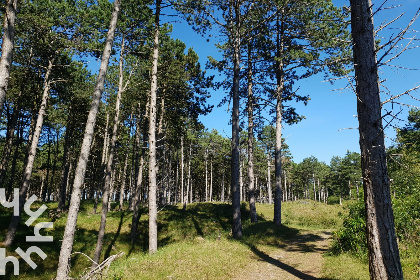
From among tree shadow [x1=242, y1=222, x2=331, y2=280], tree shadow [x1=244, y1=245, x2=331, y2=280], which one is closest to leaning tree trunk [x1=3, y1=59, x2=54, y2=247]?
tree shadow [x1=242, y1=222, x2=331, y2=280]

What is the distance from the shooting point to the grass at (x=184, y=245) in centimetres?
722

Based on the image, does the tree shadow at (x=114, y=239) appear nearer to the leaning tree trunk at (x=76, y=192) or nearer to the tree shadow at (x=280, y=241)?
the tree shadow at (x=280, y=241)

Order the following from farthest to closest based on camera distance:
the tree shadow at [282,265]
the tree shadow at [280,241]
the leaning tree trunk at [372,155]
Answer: the tree shadow at [280,241], the tree shadow at [282,265], the leaning tree trunk at [372,155]

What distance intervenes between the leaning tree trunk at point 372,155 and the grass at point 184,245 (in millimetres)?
2478

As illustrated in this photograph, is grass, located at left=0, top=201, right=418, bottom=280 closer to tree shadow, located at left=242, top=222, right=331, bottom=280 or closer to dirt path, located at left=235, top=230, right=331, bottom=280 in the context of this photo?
tree shadow, located at left=242, top=222, right=331, bottom=280

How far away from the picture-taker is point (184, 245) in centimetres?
1081

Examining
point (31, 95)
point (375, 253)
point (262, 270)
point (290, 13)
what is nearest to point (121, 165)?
point (31, 95)

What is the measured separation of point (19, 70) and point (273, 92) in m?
19.9

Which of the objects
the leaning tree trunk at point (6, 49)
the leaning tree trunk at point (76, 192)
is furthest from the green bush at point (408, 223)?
the leaning tree trunk at point (6, 49)

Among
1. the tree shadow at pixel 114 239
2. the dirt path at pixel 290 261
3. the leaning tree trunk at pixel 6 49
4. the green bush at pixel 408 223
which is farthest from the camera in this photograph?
the tree shadow at pixel 114 239

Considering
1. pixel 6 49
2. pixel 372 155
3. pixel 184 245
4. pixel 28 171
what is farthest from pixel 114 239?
pixel 372 155

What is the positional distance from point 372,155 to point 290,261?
6.15 meters

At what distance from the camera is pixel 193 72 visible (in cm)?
2123

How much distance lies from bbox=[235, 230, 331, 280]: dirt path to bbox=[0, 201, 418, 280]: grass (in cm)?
24
